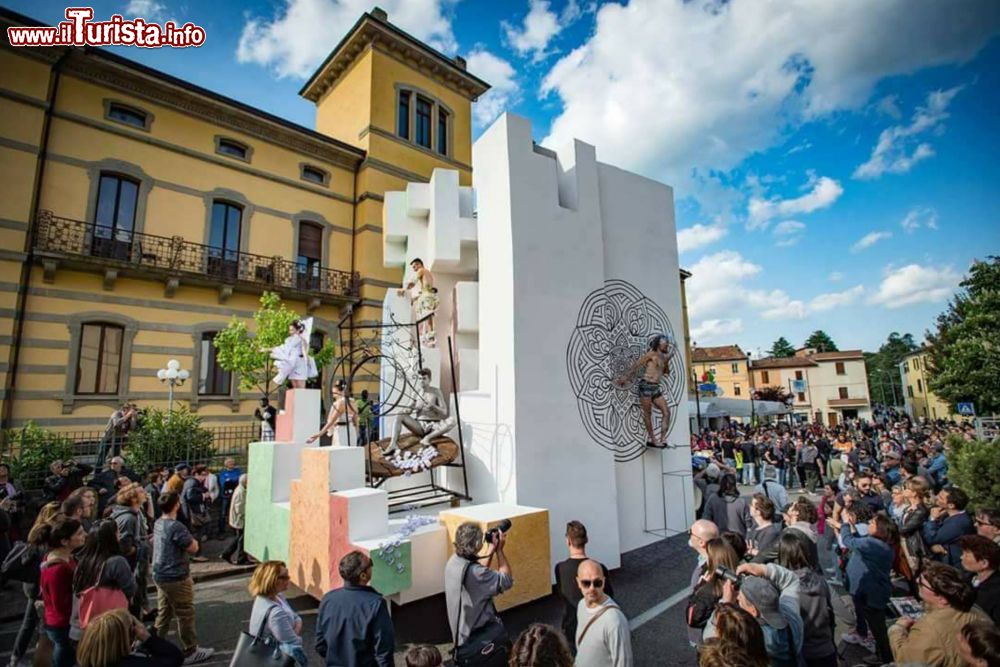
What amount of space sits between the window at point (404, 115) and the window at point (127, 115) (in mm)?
8909

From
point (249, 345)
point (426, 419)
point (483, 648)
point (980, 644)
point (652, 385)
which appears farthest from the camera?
point (249, 345)

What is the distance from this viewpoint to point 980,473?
810 cm

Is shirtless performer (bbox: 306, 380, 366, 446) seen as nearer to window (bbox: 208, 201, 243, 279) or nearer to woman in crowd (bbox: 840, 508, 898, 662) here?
woman in crowd (bbox: 840, 508, 898, 662)

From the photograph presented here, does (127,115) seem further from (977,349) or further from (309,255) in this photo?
(977,349)

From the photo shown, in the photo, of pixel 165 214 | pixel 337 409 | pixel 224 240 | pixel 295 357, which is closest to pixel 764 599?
pixel 337 409

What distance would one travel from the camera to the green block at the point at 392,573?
541 cm

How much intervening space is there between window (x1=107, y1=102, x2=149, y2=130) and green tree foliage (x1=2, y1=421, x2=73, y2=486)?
378 inches

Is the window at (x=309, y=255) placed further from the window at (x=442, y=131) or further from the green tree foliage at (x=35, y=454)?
the green tree foliage at (x=35, y=454)

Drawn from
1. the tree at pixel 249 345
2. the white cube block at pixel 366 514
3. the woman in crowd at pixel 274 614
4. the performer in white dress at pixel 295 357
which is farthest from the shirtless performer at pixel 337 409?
the tree at pixel 249 345

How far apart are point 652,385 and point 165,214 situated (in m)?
15.6

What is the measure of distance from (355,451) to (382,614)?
2976 mm

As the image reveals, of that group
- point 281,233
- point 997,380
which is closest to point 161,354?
point 281,233

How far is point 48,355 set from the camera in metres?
13.6

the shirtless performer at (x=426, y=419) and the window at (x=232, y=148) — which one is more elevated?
the window at (x=232, y=148)
